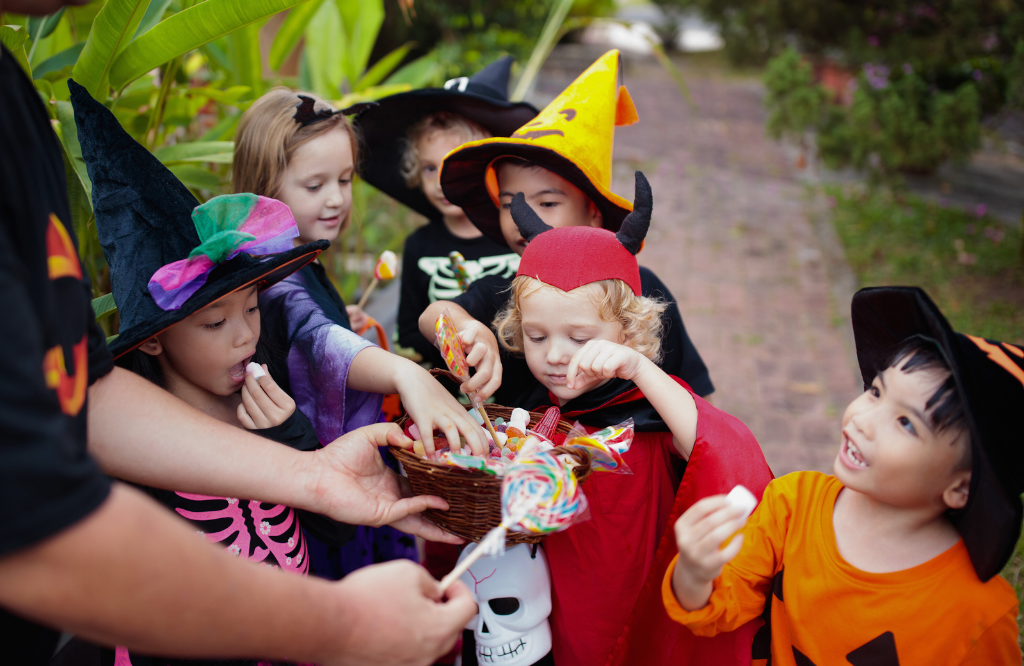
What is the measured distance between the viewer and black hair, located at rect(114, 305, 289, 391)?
1676 mm

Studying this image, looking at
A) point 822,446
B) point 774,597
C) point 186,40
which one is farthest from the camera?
point 822,446

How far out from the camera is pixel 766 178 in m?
8.14

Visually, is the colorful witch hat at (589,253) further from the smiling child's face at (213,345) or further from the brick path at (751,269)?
the brick path at (751,269)

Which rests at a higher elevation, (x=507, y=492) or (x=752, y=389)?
(x=507, y=492)

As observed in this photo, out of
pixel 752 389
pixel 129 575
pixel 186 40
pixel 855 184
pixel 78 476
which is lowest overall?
pixel 855 184

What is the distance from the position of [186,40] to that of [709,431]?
6.08 ft

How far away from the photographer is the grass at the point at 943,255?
5.09m

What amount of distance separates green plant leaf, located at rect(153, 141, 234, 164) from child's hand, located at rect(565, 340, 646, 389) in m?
1.57

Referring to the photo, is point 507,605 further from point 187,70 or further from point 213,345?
point 187,70

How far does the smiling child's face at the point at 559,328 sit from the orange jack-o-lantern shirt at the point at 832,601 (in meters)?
0.57

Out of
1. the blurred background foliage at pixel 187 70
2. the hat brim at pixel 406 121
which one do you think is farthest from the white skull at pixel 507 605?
the hat brim at pixel 406 121

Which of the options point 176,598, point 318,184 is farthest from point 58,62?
point 176,598

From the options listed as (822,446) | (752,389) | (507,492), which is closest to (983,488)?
(507,492)

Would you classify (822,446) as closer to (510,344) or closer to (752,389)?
(752,389)
